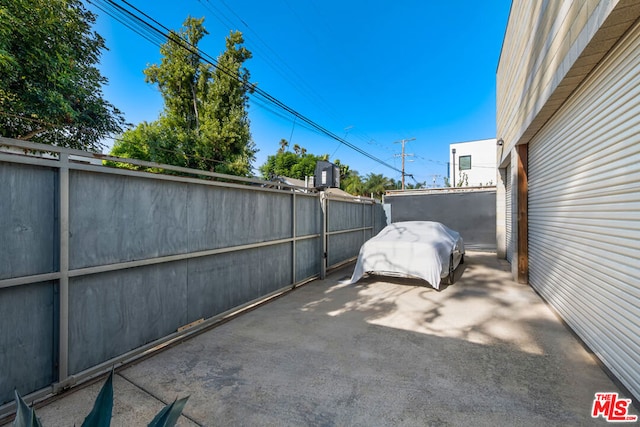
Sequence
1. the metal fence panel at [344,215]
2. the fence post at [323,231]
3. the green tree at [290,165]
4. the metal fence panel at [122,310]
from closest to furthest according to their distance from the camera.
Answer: the metal fence panel at [122,310] < the fence post at [323,231] < the metal fence panel at [344,215] < the green tree at [290,165]

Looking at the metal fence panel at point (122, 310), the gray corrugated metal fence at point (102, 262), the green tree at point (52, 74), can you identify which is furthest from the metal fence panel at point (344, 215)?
the green tree at point (52, 74)

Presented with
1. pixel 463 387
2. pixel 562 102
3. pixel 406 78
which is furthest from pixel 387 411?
pixel 406 78

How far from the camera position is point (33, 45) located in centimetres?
809

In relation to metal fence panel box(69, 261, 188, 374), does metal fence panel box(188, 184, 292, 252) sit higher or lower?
higher

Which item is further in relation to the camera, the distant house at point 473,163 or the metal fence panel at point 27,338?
the distant house at point 473,163

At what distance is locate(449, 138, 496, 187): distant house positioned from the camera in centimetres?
2067

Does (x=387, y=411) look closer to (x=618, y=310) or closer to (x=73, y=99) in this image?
(x=618, y=310)

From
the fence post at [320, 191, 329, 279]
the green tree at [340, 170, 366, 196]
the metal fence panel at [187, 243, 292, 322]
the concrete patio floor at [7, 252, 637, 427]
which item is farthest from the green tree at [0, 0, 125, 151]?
the green tree at [340, 170, 366, 196]

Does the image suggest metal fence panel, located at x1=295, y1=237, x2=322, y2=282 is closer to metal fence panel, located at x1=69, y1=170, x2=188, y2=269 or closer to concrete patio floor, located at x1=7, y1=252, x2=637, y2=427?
concrete patio floor, located at x1=7, y1=252, x2=637, y2=427

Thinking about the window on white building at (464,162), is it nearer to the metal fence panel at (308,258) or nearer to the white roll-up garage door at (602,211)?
the white roll-up garage door at (602,211)

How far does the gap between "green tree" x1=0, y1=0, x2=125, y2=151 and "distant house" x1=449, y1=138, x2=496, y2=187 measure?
73.8 feet

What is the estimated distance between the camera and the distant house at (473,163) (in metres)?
20.7

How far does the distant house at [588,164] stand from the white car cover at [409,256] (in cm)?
158

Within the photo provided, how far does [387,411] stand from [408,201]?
1025 centimetres
